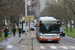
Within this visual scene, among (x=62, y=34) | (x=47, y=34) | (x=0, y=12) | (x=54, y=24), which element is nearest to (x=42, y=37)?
(x=47, y=34)

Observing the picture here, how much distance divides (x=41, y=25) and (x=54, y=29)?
1.54 metres

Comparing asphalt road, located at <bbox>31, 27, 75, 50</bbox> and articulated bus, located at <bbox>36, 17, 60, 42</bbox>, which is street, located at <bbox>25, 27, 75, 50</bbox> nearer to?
asphalt road, located at <bbox>31, 27, 75, 50</bbox>

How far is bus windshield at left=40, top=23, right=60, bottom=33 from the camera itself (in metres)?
22.1

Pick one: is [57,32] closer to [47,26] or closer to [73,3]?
[47,26]

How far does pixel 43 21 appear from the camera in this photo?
74.1ft

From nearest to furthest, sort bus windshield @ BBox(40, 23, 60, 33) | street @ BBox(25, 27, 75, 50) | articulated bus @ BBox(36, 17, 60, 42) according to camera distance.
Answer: street @ BBox(25, 27, 75, 50), articulated bus @ BBox(36, 17, 60, 42), bus windshield @ BBox(40, 23, 60, 33)

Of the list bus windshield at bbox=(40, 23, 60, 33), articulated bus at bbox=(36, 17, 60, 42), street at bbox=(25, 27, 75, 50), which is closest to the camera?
street at bbox=(25, 27, 75, 50)

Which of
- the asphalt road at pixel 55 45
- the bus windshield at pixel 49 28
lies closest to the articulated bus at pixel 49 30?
the bus windshield at pixel 49 28

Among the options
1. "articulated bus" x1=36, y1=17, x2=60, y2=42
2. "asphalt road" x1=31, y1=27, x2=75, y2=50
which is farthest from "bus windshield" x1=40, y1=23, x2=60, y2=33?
"asphalt road" x1=31, y1=27, x2=75, y2=50

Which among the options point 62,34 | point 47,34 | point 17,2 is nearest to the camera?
point 47,34

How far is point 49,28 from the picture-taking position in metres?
22.3

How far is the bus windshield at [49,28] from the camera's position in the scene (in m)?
22.1

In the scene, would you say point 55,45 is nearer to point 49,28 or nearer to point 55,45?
point 55,45

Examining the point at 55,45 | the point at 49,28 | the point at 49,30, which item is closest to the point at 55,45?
the point at 55,45
